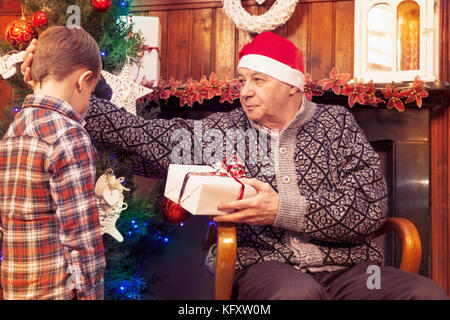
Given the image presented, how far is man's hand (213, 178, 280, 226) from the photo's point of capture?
4.57 feet

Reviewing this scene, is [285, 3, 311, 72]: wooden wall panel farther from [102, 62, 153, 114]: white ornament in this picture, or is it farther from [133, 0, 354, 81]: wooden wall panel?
[102, 62, 153, 114]: white ornament

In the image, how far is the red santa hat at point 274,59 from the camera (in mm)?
1763

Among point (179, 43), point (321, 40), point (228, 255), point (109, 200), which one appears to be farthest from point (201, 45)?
point (228, 255)

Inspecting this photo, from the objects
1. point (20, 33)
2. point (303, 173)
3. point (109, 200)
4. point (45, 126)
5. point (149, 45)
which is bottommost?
point (109, 200)

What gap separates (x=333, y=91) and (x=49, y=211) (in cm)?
157

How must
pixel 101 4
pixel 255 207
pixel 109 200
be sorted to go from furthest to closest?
pixel 101 4 → pixel 109 200 → pixel 255 207

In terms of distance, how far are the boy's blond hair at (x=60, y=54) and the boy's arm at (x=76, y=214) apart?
22cm

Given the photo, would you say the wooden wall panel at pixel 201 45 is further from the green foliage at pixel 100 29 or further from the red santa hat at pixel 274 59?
the red santa hat at pixel 274 59

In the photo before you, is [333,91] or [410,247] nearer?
[410,247]

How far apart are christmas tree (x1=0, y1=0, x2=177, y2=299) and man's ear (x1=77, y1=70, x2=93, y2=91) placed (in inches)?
20.8

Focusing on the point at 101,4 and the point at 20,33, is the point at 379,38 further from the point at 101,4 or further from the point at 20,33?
the point at 20,33

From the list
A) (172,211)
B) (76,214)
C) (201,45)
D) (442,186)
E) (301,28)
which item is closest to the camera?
(76,214)

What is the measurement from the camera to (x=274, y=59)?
1.78 m

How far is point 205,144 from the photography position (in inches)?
70.0
